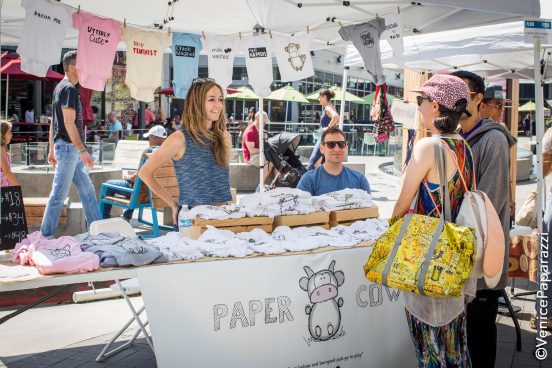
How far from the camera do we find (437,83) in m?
3.40

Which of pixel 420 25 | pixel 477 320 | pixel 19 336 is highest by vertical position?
pixel 420 25

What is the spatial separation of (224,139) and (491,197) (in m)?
1.96

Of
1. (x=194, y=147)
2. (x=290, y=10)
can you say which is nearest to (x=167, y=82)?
(x=290, y=10)

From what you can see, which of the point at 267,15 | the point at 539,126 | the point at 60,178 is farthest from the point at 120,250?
the point at 267,15

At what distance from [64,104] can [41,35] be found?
5.15 ft

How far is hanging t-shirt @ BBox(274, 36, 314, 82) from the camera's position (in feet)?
25.7

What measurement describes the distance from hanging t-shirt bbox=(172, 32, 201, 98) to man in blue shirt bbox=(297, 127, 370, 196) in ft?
8.37

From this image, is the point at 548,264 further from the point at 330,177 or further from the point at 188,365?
the point at 188,365

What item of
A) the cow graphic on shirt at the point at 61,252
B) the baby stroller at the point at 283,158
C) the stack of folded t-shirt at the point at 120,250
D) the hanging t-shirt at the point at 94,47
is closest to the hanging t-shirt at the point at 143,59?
the hanging t-shirt at the point at 94,47

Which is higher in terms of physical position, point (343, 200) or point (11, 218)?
point (343, 200)

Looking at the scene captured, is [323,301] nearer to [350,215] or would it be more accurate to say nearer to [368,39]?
[350,215]

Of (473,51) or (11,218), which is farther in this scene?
(473,51)

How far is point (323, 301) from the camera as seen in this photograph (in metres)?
4.10

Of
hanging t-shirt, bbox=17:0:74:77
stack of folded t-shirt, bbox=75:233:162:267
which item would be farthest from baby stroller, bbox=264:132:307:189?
stack of folded t-shirt, bbox=75:233:162:267
